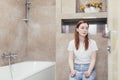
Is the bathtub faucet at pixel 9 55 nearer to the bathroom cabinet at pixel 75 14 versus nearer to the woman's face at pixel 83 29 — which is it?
the bathroom cabinet at pixel 75 14

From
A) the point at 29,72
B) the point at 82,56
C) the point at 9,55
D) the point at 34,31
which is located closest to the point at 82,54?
the point at 82,56

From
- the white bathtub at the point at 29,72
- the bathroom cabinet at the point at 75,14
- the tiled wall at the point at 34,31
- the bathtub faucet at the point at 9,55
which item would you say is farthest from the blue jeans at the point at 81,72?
the tiled wall at the point at 34,31

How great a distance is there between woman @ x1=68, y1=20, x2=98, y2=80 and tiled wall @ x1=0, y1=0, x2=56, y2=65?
142 centimetres

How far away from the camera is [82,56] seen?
2.30 m

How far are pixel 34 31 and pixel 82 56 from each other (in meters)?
1.82

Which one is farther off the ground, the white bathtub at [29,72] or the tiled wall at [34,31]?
the tiled wall at [34,31]

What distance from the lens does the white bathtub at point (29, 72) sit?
2633mm

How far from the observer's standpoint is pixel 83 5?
9.23ft

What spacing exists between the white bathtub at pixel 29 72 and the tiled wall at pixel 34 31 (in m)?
0.15

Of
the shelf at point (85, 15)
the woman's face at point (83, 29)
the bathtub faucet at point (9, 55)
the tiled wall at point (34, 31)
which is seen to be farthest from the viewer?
the tiled wall at point (34, 31)

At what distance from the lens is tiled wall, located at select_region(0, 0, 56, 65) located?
11.4 feet

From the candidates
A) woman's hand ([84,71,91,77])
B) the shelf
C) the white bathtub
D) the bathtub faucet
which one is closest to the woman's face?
the shelf

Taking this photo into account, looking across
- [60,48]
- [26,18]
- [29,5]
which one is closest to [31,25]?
[26,18]

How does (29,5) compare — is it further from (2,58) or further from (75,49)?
(75,49)
